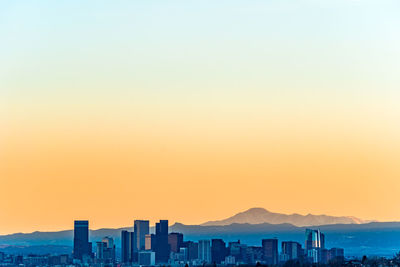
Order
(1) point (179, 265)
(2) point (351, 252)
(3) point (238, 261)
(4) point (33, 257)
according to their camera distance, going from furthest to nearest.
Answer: (2) point (351, 252), (4) point (33, 257), (1) point (179, 265), (3) point (238, 261)

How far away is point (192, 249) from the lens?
18000cm

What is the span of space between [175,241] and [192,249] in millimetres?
9920

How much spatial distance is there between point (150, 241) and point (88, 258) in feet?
43.2

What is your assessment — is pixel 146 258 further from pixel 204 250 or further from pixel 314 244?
pixel 314 244

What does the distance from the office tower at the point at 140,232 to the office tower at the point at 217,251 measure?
46.5ft

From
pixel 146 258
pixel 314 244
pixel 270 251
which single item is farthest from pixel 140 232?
pixel 314 244

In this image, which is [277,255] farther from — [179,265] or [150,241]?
[150,241]

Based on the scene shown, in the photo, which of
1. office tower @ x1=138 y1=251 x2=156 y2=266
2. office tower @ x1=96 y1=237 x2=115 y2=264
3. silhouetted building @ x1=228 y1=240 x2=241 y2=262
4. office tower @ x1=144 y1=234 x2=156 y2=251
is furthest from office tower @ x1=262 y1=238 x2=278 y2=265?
office tower @ x1=96 y1=237 x2=115 y2=264

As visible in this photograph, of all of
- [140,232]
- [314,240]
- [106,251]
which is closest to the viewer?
[106,251]

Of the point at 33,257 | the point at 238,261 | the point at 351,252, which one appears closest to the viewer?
the point at 238,261

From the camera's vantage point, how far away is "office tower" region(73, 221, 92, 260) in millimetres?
186375

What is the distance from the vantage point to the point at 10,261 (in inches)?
6895

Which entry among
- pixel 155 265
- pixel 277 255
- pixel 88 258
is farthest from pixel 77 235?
pixel 277 255

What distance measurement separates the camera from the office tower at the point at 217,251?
168450mm
